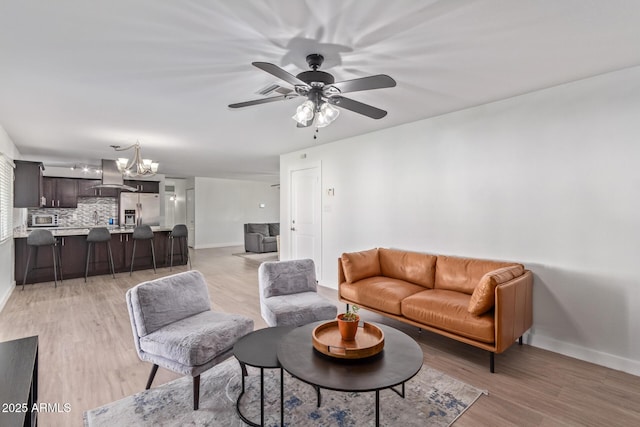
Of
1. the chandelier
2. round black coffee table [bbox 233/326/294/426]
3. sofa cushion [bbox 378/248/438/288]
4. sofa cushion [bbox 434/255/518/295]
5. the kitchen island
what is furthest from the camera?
the kitchen island

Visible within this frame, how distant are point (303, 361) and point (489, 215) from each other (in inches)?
106

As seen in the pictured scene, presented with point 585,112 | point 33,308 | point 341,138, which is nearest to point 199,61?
point 341,138

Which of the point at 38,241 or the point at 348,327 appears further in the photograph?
the point at 38,241

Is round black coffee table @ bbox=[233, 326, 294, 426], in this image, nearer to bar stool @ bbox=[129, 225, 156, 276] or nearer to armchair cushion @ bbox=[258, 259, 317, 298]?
armchair cushion @ bbox=[258, 259, 317, 298]

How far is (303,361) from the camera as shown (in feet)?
5.95

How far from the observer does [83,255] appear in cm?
616

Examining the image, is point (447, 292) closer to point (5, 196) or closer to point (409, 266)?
point (409, 266)

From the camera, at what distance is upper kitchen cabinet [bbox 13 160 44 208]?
5.39 m

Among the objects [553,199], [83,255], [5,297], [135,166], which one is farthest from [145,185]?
[553,199]

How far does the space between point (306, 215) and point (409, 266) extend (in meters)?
2.54

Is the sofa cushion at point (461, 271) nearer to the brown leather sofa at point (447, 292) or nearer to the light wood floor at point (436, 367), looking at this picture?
the brown leather sofa at point (447, 292)

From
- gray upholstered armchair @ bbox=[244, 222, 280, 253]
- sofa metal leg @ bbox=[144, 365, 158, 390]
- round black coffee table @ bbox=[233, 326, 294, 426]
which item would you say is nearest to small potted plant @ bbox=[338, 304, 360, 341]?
round black coffee table @ bbox=[233, 326, 294, 426]

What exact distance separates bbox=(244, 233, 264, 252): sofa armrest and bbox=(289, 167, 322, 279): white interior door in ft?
10.3

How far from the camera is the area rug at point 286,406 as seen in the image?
6.58 ft
